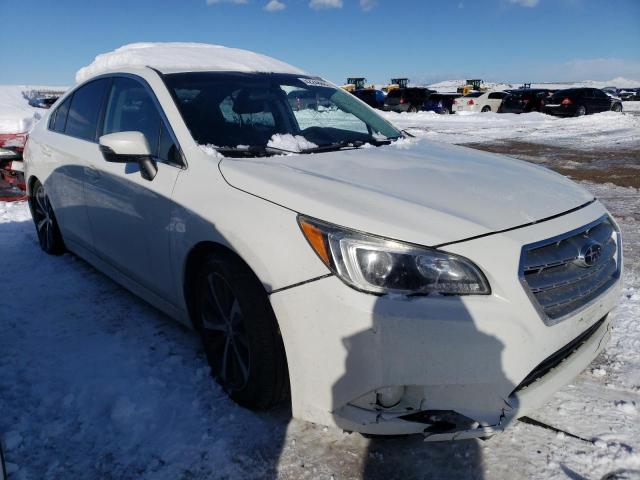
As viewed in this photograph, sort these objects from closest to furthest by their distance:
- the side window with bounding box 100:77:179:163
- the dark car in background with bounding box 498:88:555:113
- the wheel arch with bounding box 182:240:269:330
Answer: the wheel arch with bounding box 182:240:269:330
the side window with bounding box 100:77:179:163
the dark car in background with bounding box 498:88:555:113

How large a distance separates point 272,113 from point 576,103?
80.8 feet

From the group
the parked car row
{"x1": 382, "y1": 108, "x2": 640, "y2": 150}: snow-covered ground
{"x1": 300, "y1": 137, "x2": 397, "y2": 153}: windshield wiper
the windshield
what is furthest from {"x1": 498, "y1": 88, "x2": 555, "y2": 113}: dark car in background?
{"x1": 300, "y1": 137, "x2": 397, "y2": 153}: windshield wiper

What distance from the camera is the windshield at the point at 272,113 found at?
8.99ft

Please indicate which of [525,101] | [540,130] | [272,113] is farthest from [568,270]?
[525,101]

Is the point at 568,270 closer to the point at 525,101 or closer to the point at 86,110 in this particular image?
the point at 86,110

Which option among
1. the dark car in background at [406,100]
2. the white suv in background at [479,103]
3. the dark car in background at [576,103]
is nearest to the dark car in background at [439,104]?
the dark car in background at [406,100]

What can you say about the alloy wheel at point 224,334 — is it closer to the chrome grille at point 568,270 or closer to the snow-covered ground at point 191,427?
the snow-covered ground at point 191,427

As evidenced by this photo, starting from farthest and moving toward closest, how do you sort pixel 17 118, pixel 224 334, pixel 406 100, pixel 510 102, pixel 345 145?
1. pixel 406 100
2. pixel 510 102
3. pixel 17 118
4. pixel 345 145
5. pixel 224 334

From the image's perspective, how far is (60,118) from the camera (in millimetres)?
4109

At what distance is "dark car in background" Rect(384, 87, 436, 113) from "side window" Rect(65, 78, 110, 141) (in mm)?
27424

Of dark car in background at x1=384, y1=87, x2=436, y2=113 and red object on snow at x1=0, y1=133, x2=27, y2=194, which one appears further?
dark car in background at x1=384, y1=87, x2=436, y2=113

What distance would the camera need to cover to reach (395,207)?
1958 millimetres

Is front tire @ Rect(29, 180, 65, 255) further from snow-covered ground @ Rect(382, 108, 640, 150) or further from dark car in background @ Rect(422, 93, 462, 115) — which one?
dark car in background @ Rect(422, 93, 462, 115)

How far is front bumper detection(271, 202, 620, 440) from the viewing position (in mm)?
1751
